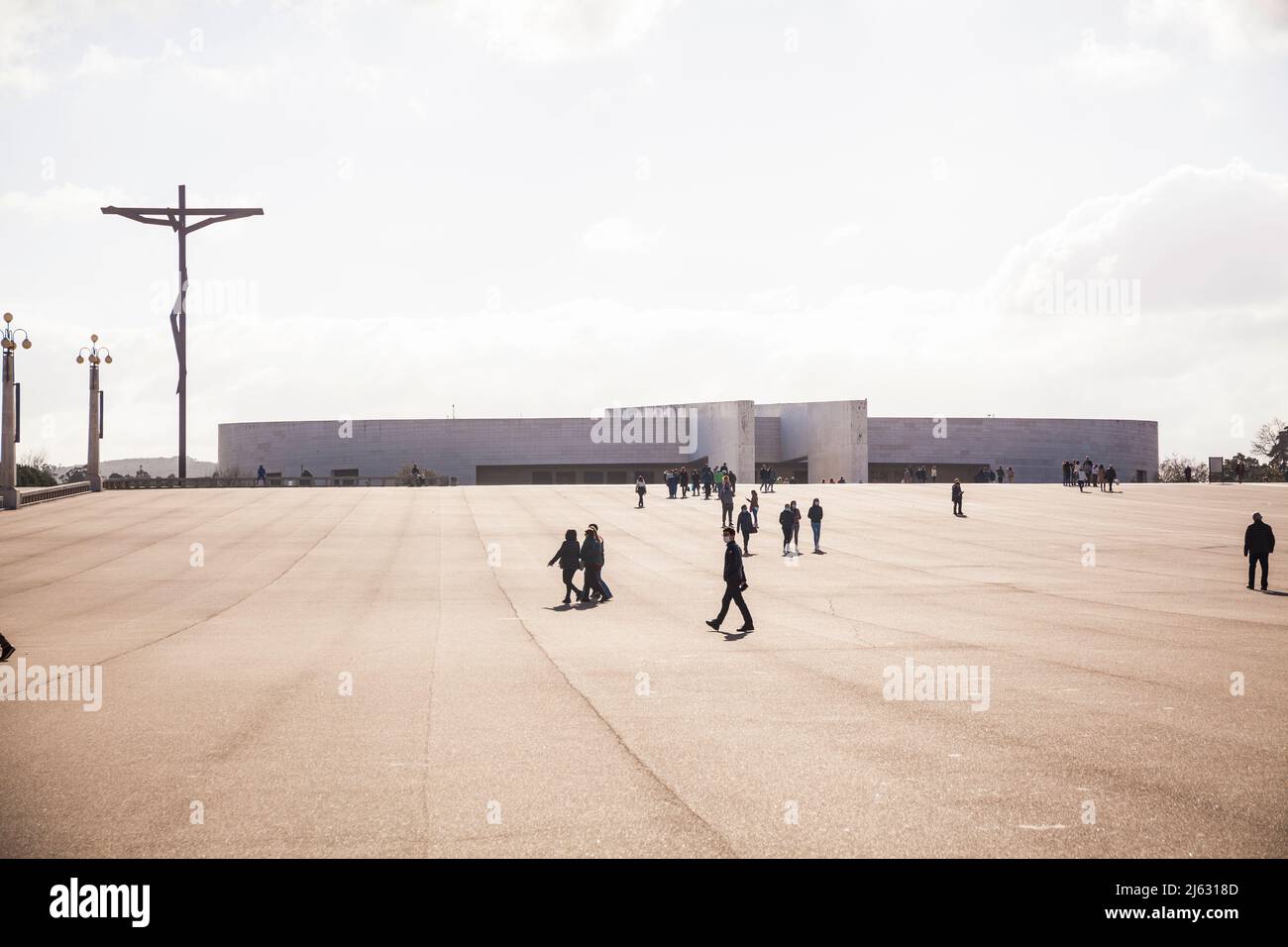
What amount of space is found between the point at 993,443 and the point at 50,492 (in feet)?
277

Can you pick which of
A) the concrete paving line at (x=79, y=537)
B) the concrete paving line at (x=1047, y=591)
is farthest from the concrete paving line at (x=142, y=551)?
the concrete paving line at (x=1047, y=591)

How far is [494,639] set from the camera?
49.7ft

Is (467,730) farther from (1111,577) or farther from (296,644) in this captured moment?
(1111,577)

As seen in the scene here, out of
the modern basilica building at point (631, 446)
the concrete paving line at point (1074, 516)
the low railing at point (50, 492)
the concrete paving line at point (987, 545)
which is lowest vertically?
the concrete paving line at point (987, 545)

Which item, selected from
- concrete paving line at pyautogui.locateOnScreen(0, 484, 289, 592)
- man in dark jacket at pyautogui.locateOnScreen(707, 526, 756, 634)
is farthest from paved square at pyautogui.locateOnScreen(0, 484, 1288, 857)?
man in dark jacket at pyautogui.locateOnScreen(707, 526, 756, 634)

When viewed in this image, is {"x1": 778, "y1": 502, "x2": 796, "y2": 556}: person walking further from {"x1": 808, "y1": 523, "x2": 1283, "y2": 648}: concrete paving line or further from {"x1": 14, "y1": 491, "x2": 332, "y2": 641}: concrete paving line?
{"x1": 14, "y1": 491, "x2": 332, "y2": 641}: concrete paving line

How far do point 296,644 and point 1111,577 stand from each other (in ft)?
57.9

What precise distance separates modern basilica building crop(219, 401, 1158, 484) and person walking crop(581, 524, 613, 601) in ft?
266

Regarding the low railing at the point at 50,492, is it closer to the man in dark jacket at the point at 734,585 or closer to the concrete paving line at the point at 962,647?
the man in dark jacket at the point at 734,585

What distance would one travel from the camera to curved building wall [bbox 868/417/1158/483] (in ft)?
348

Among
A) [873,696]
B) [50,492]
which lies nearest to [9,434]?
[50,492]

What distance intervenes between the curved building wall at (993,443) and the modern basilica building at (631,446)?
3.9 inches

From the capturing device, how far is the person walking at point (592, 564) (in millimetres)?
20125
